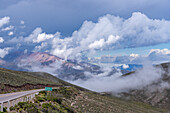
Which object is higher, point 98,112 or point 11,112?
point 11,112

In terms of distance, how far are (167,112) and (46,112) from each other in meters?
204

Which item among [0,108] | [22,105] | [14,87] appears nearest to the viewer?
[0,108]

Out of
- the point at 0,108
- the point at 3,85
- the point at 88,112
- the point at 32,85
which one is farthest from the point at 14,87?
the point at 0,108

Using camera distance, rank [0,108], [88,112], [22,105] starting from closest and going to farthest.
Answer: [0,108], [22,105], [88,112]

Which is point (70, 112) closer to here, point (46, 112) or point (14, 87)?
point (46, 112)

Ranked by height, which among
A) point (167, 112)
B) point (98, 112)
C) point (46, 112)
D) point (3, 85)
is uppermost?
point (3, 85)

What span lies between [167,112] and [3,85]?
194m

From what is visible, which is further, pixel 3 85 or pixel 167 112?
pixel 167 112

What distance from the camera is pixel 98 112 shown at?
51.6 m

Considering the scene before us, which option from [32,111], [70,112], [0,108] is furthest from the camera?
[70,112]

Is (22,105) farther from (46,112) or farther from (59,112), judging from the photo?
(59,112)

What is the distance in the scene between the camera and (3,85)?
49.6 metres

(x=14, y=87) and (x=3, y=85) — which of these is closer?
(x=3, y=85)

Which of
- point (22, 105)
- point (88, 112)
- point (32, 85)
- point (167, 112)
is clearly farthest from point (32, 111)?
point (167, 112)
